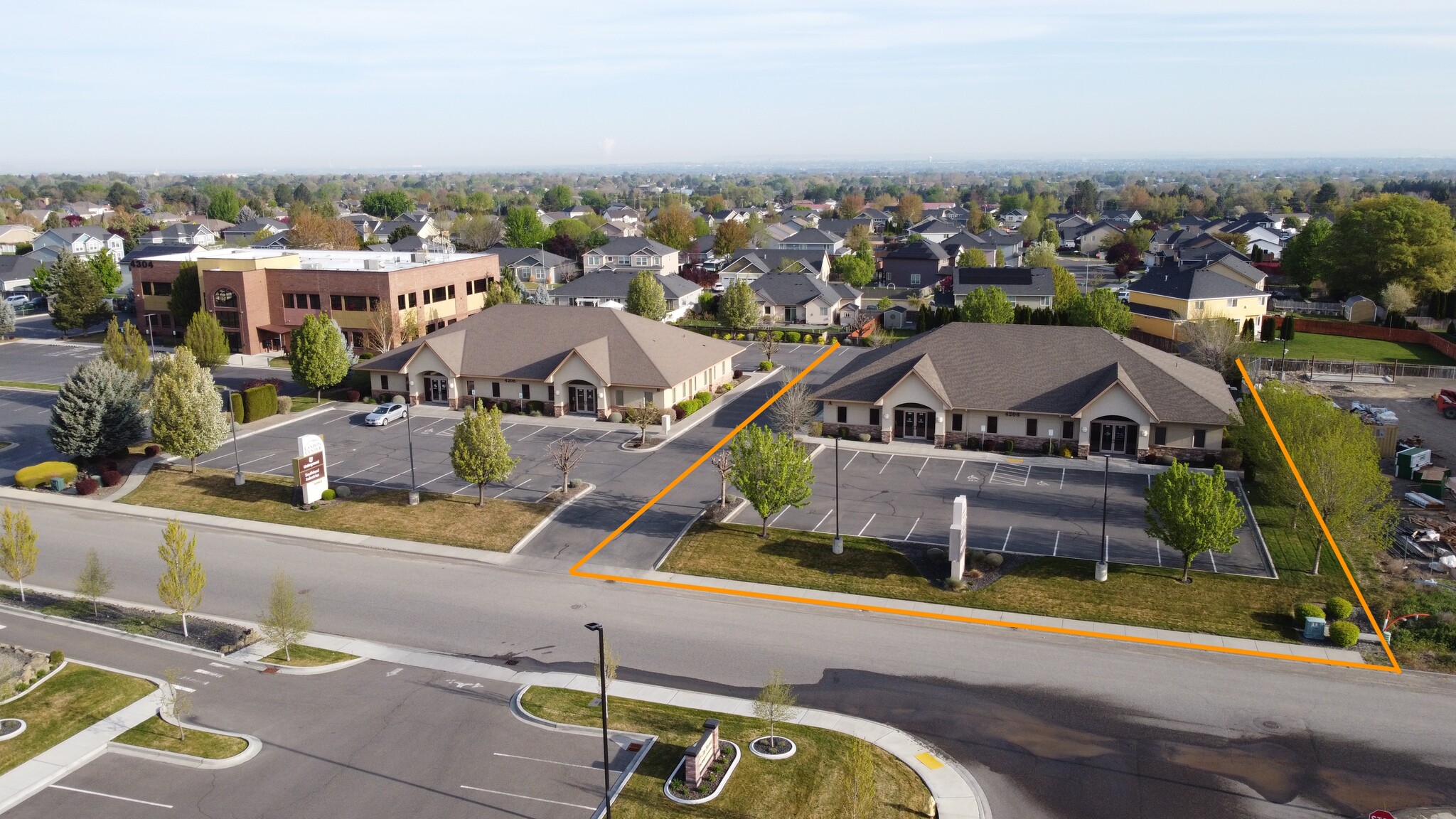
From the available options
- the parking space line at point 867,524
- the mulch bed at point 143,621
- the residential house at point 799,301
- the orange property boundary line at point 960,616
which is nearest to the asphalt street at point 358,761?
the mulch bed at point 143,621

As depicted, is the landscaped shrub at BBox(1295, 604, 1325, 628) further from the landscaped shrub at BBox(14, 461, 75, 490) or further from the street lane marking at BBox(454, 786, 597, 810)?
the landscaped shrub at BBox(14, 461, 75, 490)

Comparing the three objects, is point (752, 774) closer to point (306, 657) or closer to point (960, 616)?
point (960, 616)

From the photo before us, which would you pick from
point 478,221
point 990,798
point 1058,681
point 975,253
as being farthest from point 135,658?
point 478,221

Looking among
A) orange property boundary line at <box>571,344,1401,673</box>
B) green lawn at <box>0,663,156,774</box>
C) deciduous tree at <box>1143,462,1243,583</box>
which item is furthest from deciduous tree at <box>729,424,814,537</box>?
green lawn at <box>0,663,156,774</box>

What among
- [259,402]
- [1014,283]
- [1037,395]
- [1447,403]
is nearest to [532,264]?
[1014,283]

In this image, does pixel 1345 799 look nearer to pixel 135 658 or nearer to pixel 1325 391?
pixel 135 658

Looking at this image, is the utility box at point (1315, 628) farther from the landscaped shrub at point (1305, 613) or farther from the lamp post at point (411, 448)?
the lamp post at point (411, 448)
